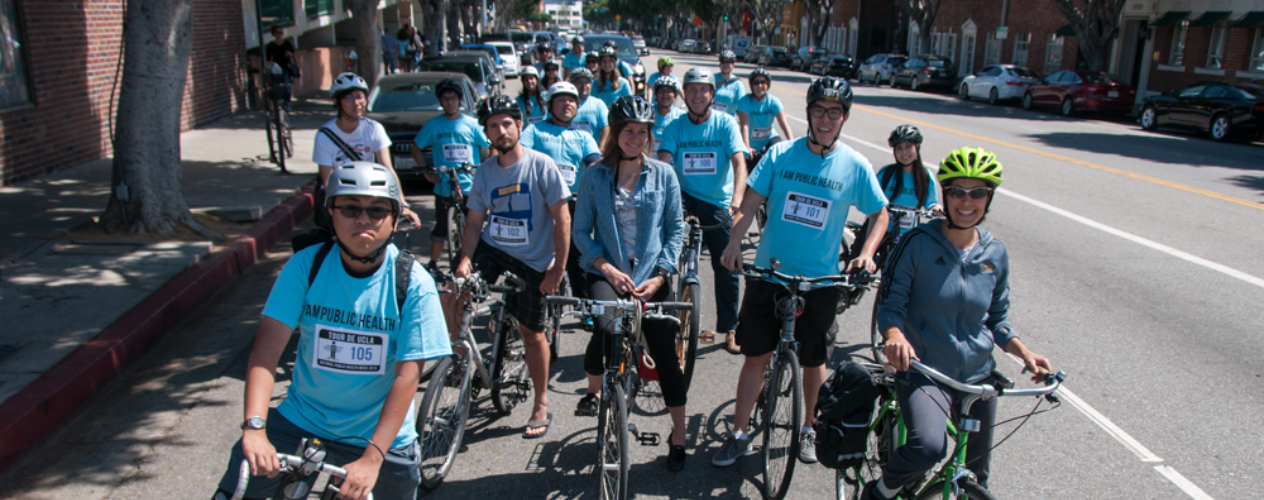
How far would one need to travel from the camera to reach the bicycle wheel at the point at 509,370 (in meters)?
4.91

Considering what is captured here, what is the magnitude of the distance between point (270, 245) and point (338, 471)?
23.4 feet

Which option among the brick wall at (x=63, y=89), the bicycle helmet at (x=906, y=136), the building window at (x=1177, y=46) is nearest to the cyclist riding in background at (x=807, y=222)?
the bicycle helmet at (x=906, y=136)

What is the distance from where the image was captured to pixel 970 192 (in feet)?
10.7

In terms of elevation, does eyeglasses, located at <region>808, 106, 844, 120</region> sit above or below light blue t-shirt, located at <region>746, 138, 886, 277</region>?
above

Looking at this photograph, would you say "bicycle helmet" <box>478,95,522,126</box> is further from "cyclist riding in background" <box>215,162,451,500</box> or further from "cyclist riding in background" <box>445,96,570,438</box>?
"cyclist riding in background" <box>215,162,451,500</box>

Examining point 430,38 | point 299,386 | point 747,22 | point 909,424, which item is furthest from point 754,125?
point 747,22

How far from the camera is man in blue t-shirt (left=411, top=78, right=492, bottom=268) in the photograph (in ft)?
23.9

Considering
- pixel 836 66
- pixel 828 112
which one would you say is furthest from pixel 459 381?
pixel 836 66

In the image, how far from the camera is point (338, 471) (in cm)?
259

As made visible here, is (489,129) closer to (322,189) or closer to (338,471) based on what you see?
(322,189)

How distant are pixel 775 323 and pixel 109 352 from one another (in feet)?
14.0

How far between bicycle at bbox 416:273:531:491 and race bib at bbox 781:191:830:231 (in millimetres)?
1412

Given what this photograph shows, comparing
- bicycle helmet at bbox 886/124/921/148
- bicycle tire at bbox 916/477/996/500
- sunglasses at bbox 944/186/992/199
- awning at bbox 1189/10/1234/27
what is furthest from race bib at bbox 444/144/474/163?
awning at bbox 1189/10/1234/27

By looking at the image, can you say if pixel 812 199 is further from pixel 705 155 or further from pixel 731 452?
pixel 705 155
